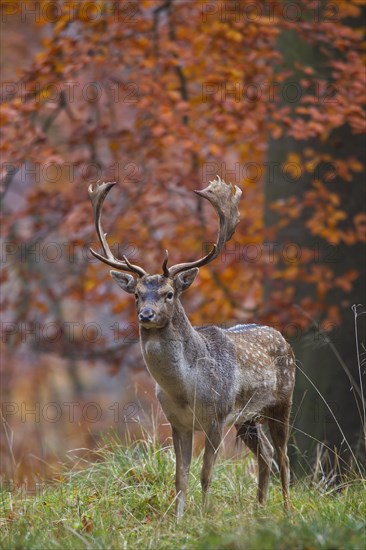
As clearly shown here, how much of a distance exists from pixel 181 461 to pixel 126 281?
4.14ft

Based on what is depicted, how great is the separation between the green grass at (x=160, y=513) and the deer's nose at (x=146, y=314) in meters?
1.22

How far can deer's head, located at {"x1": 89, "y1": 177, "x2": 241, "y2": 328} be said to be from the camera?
657cm

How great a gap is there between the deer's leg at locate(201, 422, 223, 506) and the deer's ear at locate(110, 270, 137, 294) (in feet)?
3.51

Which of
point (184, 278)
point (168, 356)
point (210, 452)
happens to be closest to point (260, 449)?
point (210, 452)

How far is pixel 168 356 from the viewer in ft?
21.8

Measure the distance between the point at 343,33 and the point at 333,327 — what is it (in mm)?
3253

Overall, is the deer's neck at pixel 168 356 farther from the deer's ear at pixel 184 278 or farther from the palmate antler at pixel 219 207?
the palmate antler at pixel 219 207

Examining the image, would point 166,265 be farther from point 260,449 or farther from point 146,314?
point 260,449

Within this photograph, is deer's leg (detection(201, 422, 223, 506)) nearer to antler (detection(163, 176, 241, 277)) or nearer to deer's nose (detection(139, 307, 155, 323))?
deer's nose (detection(139, 307, 155, 323))

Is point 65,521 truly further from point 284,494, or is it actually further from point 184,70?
point 184,70

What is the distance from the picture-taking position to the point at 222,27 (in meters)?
12.0

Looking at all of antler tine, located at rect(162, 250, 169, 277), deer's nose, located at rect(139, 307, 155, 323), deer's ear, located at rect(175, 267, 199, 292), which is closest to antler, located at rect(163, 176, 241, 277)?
deer's ear, located at rect(175, 267, 199, 292)

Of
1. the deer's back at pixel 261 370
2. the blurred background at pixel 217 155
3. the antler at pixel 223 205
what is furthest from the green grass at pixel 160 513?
the blurred background at pixel 217 155

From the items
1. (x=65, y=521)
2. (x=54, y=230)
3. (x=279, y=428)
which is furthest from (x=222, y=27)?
(x=65, y=521)
